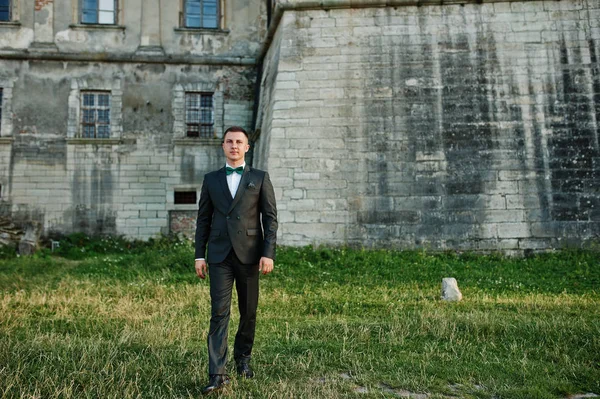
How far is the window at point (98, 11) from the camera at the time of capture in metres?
17.0

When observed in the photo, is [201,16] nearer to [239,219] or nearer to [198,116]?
[198,116]

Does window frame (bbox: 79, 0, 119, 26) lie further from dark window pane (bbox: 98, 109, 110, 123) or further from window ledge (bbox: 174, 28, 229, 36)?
dark window pane (bbox: 98, 109, 110, 123)

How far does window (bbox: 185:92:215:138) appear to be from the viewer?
669 inches

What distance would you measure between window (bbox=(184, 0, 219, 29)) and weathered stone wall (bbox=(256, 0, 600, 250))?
539 cm

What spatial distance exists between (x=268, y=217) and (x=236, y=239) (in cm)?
33

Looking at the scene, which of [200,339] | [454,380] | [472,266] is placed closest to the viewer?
[454,380]

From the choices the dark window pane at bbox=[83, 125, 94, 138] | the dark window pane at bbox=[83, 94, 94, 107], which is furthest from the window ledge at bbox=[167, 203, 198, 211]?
the dark window pane at bbox=[83, 94, 94, 107]

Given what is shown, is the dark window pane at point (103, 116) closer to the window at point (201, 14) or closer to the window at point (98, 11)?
the window at point (98, 11)

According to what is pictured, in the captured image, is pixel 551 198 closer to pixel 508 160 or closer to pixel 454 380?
pixel 508 160

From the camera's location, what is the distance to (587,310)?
6898 millimetres

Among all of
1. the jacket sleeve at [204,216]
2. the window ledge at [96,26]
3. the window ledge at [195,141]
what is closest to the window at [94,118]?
the window ledge at [96,26]

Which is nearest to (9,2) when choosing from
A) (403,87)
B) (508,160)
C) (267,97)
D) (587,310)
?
(267,97)

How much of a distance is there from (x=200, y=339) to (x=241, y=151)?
2365 millimetres

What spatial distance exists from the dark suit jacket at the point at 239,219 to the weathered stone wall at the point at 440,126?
7.55 m
